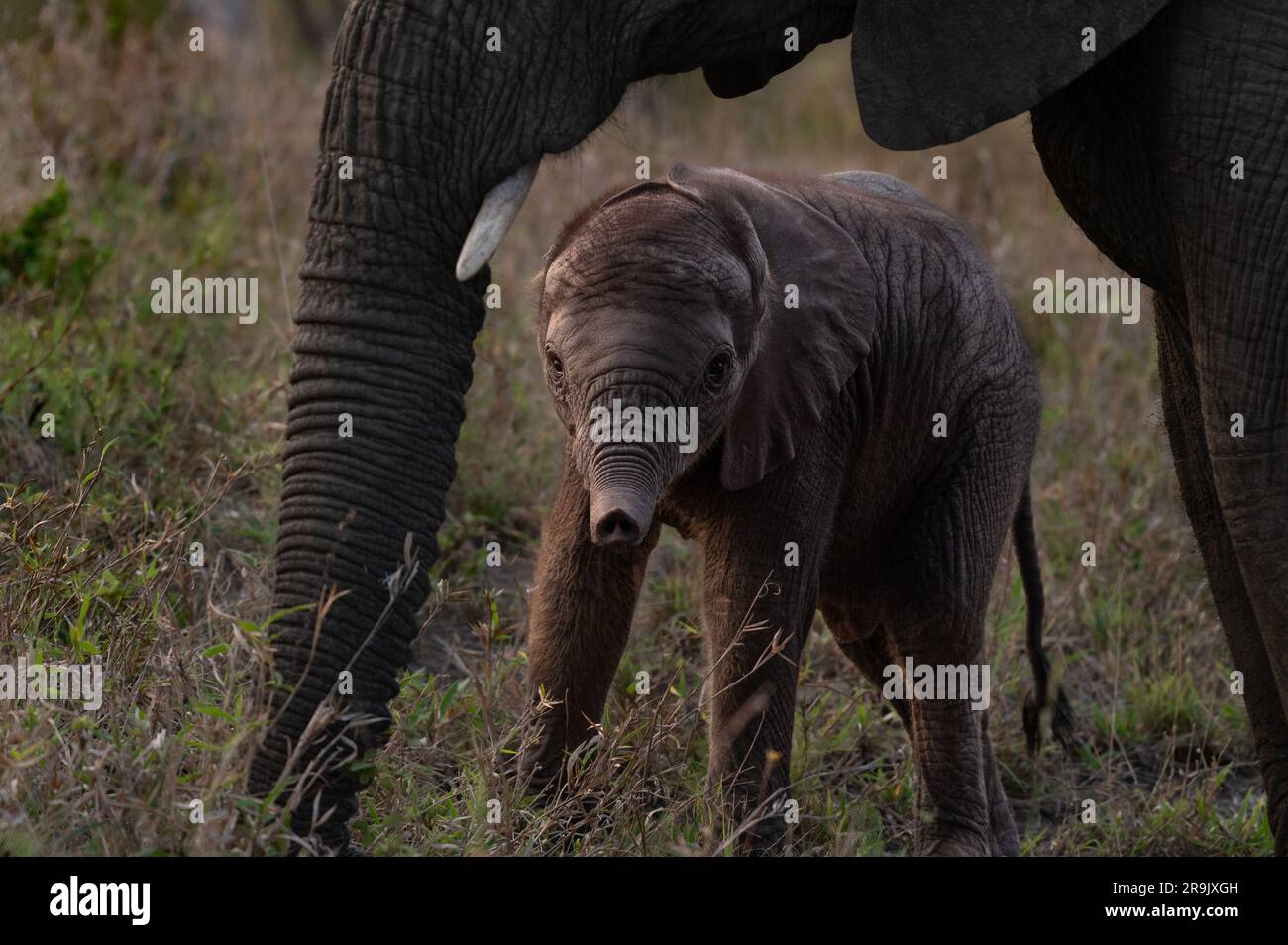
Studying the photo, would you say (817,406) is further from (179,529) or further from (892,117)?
(179,529)

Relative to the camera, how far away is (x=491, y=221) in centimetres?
332

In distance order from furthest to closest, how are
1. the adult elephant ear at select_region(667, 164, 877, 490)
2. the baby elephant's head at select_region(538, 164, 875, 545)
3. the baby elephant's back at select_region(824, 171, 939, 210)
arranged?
A: 1. the baby elephant's back at select_region(824, 171, 939, 210)
2. the adult elephant ear at select_region(667, 164, 877, 490)
3. the baby elephant's head at select_region(538, 164, 875, 545)

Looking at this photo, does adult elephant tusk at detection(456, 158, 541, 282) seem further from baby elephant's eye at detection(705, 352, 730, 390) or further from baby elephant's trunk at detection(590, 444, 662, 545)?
baby elephant's eye at detection(705, 352, 730, 390)

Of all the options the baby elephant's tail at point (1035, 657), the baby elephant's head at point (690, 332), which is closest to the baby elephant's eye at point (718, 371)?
the baby elephant's head at point (690, 332)

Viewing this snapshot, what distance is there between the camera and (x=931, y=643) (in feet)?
15.6

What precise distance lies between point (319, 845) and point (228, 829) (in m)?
0.22

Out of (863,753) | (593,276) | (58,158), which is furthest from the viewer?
(58,158)

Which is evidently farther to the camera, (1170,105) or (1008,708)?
(1008,708)

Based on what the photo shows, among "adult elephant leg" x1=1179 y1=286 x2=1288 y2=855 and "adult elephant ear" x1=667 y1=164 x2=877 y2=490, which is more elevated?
"adult elephant ear" x1=667 y1=164 x2=877 y2=490

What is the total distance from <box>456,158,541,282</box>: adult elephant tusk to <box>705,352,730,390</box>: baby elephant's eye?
0.74m

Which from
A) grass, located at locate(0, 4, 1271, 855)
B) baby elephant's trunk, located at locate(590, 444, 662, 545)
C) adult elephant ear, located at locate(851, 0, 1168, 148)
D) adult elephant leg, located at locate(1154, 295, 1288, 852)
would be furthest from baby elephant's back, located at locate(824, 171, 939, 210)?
baby elephant's trunk, located at locate(590, 444, 662, 545)

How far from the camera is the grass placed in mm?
3941

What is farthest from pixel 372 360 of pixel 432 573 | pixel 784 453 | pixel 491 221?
pixel 432 573

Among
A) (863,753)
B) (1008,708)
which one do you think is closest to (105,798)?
(863,753)
